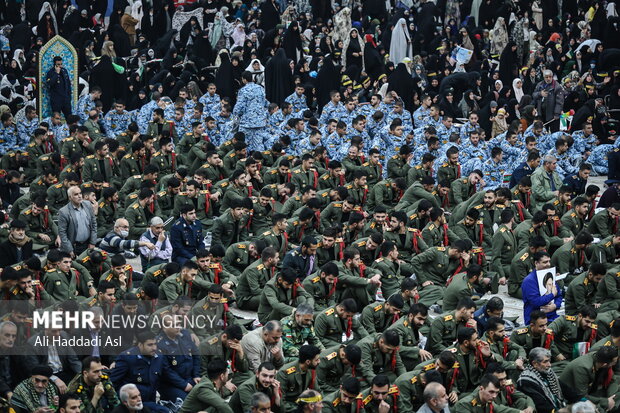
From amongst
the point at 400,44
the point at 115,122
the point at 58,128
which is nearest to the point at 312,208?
the point at 115,122

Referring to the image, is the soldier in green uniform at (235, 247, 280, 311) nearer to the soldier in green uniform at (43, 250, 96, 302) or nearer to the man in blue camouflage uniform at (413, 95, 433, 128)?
the soldier in green uniform at (43, 250, 96, 302)

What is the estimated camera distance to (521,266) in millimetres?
16469

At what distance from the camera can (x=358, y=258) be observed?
15.2 m

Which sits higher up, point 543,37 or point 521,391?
point 543,37

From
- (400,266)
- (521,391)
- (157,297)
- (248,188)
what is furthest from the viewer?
(248,188)

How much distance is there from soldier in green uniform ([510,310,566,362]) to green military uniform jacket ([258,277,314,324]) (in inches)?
90.2

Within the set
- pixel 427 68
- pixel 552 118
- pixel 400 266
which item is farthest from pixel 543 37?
pixel 400 266

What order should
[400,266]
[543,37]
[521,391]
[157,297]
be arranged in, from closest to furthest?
[521,391] → [157,297] → [400,266] → [543,37]

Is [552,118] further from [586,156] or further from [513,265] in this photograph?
[513,265]

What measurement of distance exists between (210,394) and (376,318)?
9.27 ft

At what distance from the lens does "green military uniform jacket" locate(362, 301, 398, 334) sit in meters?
14.1

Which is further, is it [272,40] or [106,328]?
[272,40]

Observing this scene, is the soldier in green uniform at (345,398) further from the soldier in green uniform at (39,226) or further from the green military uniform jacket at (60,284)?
the soldier in green uniform at (39,226)

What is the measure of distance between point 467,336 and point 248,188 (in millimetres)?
6676
